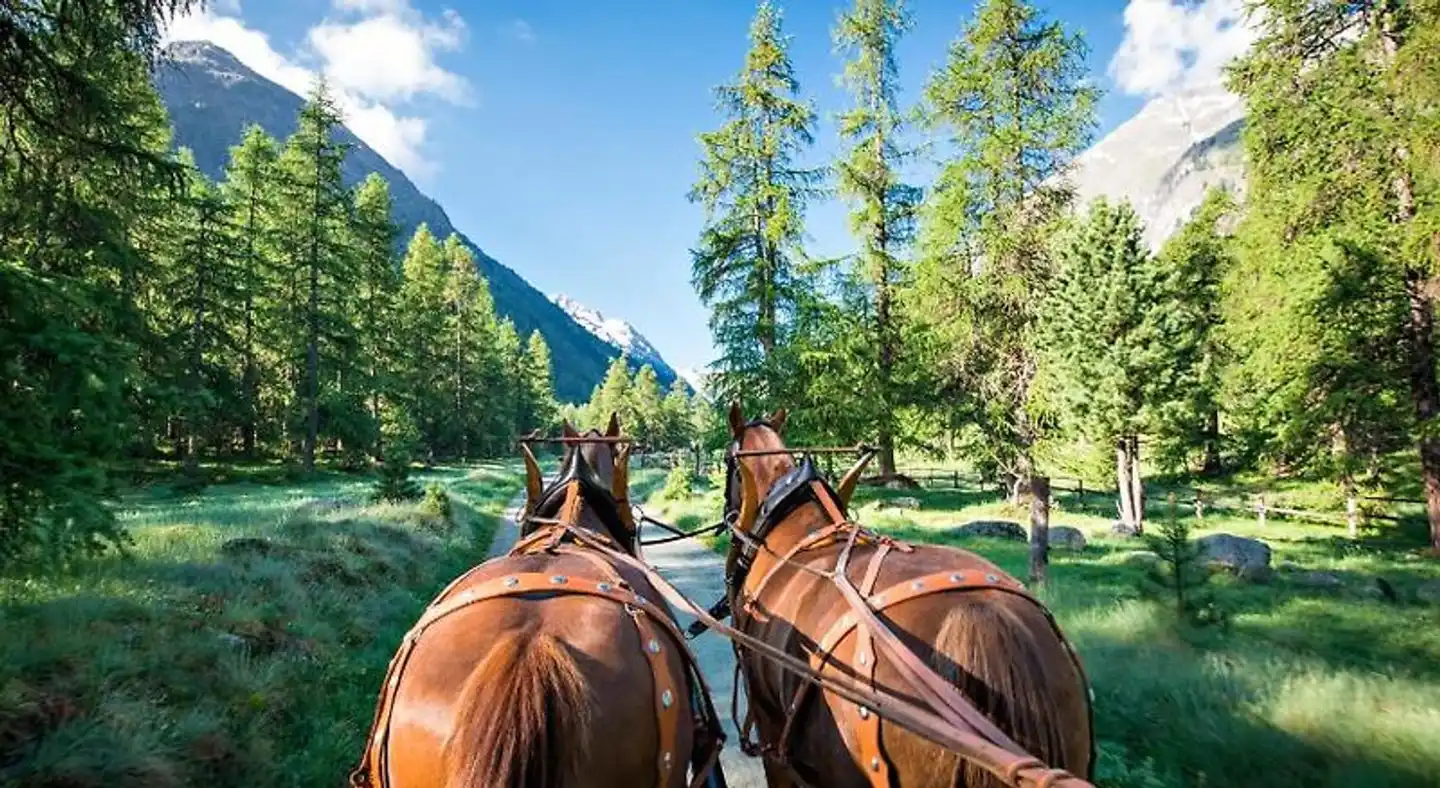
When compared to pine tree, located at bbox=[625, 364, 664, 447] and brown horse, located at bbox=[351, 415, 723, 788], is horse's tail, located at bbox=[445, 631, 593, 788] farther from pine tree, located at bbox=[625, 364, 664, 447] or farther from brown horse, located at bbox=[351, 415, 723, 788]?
pine tree, located at bbox=[625, 364, 664, 447]

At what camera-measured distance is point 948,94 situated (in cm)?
1288

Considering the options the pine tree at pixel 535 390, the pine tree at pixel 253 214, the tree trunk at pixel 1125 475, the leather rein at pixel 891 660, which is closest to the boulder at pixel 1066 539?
the tree trunk at pixel 1125 475

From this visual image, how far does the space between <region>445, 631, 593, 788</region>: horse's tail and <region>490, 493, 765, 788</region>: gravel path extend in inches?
111

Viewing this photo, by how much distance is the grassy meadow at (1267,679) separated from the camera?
4.61 meters

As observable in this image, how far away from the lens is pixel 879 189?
2117cm

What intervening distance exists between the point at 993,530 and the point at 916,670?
1574 centimetres

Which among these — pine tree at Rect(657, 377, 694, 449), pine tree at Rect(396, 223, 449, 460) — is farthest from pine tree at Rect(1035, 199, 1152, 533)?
pine tree at Rect(657, 377, 694, 449)

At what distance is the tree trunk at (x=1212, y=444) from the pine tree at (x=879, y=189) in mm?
14807

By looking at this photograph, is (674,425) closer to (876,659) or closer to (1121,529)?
(1121,529)

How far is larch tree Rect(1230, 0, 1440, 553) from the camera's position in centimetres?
1112

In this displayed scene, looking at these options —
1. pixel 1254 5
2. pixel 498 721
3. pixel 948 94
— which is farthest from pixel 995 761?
pixel 1254 5

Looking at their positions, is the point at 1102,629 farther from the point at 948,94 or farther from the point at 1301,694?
the point at 948,94

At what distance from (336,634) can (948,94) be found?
1254 centimetres

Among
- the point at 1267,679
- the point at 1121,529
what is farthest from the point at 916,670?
the point at 1121,529
